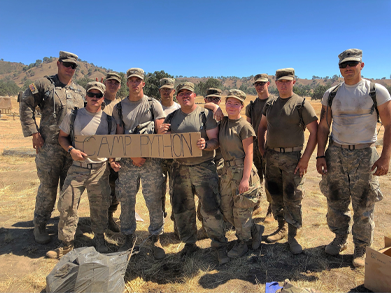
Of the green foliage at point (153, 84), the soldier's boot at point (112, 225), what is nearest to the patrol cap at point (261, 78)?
the soldier's boot at point (112, 225)

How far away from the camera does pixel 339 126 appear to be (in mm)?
3459

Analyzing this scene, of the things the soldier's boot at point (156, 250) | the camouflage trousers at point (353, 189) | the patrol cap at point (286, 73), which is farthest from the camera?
the soldier's boot at point (156, 250)

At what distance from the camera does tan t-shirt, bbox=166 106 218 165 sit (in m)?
3.52

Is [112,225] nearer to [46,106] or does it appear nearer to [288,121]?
[46,106]

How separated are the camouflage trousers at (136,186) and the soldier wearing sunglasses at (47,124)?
4.09 feet

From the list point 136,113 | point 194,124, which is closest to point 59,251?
point 136,113

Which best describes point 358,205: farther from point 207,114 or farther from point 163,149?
point 163,149

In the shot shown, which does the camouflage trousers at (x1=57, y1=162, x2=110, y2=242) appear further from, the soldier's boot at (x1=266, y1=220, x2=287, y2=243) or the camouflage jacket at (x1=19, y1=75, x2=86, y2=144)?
the soldier's boot at (x1=266, y1=220, x2=287, y2=243)

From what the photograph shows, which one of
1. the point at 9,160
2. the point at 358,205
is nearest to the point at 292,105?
the point at 358,205

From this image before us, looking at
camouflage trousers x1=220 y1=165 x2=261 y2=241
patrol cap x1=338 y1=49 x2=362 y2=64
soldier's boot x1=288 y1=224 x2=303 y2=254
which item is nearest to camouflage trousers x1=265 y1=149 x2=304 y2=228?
soldier's boot x1=288 y1=224 x2=303 y2=254

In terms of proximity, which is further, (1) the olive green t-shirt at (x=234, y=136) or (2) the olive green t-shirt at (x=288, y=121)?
(2) the olive green t-shirt at (x=288, y=121)

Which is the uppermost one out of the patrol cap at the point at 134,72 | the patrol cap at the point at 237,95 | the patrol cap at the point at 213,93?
the patrol cap at the point at 134,72

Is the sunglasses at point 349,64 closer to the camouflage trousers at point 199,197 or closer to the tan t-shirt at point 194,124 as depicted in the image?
the tan t-shirt at point 194,124

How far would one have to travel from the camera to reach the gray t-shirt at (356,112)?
3.23 metres
